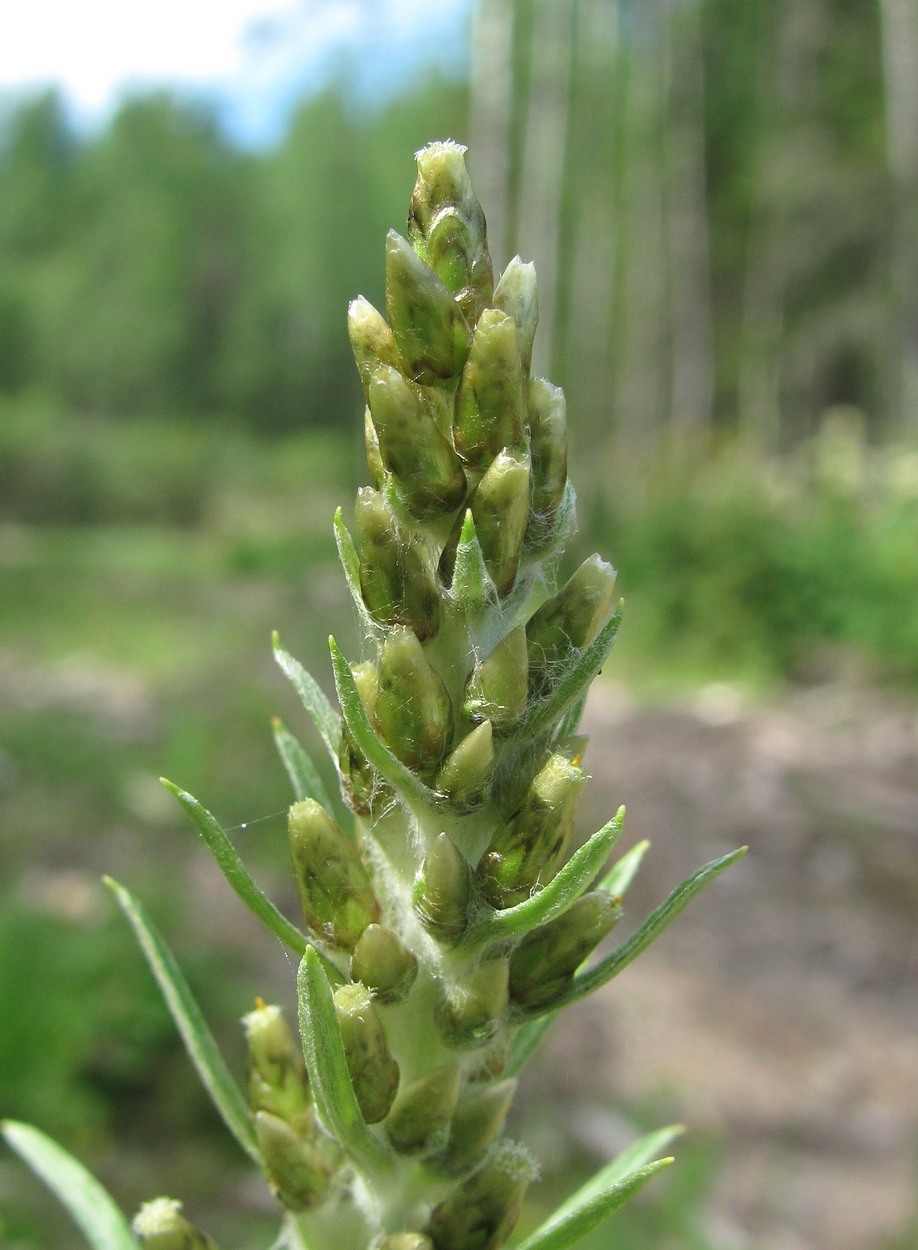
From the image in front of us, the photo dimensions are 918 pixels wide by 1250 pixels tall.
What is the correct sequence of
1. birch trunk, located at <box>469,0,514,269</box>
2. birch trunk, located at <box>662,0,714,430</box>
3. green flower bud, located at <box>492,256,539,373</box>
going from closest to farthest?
green flower bud, located at <box>492,256,539,373</box> < birch trunk, located at <box>469,0,514,269</box> < birch trunk, located at <box>662,0,714,430</box>

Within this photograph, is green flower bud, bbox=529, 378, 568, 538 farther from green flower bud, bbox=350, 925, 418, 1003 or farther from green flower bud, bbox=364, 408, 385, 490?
green flower bud, bbox=350, 925, 418, 1003

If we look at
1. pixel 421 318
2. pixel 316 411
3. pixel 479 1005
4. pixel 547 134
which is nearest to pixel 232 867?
pixel 479 1005

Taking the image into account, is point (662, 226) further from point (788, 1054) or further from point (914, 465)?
point (788, 1054)

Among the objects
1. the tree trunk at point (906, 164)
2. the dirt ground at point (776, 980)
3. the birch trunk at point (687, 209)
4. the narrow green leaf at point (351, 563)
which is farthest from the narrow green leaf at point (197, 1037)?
the birch trunk at point (687, 209)

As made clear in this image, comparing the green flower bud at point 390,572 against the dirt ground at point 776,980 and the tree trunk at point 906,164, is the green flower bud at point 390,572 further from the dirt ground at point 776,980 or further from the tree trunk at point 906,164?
the tree trunk at point 906,164

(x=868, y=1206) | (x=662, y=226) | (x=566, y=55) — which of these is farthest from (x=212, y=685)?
(x=662, y=226)

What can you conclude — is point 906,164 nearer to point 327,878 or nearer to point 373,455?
point 373,455

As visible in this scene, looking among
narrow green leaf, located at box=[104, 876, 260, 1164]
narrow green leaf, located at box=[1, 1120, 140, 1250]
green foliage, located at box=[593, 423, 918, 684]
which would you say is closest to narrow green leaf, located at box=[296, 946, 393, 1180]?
narrow green leaf, located at box=[104, 876, 260, 1164]
